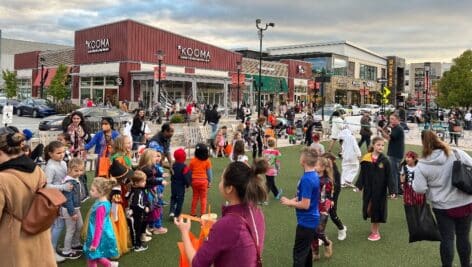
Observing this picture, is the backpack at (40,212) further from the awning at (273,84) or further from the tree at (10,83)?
the tree at (10,83)

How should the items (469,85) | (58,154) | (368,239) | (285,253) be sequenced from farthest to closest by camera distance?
(469,85), (368,239), (285,253), (58,154)

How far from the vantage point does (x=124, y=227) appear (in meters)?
5.37

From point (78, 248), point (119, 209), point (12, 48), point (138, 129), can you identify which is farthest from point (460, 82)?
point (12, 48)

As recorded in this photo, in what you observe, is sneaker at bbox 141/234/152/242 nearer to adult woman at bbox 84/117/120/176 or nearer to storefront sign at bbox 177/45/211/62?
adult woman at bbox 84/117/120/176

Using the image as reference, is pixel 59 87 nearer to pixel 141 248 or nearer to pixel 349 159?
pixel 349 159

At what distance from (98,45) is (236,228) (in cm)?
3809

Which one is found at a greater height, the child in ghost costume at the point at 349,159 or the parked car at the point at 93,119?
the parked car at the point at 93,119

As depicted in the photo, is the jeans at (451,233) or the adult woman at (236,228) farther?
the jeans at (451,233)

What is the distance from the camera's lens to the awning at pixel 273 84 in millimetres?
49006

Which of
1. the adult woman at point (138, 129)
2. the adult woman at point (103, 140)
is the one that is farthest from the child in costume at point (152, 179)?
the adult woman at point (138, 129)

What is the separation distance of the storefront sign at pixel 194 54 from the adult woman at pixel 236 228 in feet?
122

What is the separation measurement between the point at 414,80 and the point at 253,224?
477 ft

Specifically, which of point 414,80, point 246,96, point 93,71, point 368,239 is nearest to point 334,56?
point 246,96

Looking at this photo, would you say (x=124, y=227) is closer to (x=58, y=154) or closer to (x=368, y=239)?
(x=58, y=154)
